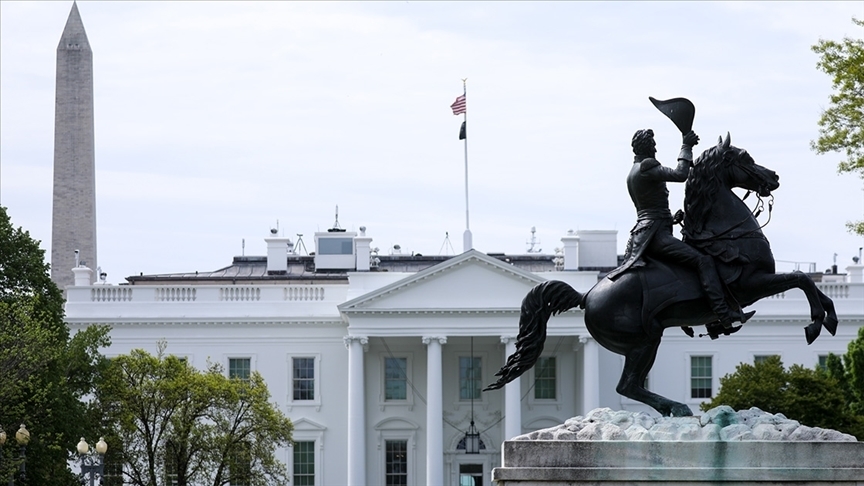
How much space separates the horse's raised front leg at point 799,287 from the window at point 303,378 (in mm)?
52230

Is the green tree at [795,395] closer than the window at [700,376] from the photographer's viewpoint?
Yes

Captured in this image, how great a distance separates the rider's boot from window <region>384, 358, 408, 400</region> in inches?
2073

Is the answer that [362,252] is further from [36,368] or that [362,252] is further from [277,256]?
[36,368]

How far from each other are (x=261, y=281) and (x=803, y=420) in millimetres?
26493

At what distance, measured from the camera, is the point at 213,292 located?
66812 mm

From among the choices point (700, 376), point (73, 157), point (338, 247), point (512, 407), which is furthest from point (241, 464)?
point (73, 157)

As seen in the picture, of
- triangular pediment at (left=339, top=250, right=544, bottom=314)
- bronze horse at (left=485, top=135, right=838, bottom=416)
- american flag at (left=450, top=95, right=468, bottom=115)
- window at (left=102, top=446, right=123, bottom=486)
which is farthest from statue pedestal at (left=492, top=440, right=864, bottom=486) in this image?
american flag at (left=450, top=95, right=468, bottom=115)

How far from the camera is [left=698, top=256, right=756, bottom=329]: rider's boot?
1462cm

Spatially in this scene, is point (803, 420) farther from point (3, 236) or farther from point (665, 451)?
point (665, 451)

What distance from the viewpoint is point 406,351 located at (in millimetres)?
67188

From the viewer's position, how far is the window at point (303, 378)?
66.3 m

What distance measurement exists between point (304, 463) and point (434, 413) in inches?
212

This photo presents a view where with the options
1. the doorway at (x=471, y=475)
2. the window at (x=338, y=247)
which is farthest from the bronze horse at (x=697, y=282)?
the window at (x=338, y=247)

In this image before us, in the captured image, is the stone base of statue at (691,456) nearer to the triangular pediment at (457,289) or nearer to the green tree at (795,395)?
the green tree at (795,395)
